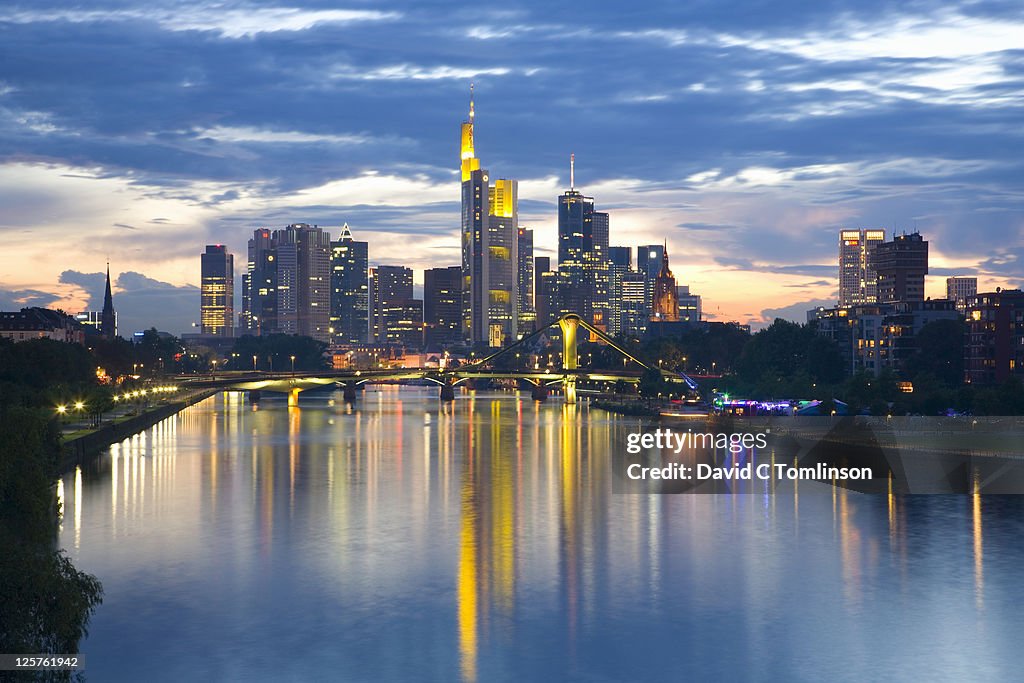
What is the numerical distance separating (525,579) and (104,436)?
163 feet

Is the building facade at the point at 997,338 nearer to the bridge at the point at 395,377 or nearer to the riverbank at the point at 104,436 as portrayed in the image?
the bridge at the point at 395,377

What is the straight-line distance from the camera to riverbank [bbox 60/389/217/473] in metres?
65.2

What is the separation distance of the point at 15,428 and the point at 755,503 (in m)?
29.2

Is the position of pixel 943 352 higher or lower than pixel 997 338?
lower

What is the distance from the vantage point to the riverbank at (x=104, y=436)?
65.2 meters

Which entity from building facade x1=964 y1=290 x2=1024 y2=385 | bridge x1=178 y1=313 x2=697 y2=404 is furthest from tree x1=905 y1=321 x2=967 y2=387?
bridge x1=178 y1=313 x2=697 y2=404

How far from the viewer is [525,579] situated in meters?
37.4

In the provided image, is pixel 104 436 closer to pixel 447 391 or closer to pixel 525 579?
pixel 525 579

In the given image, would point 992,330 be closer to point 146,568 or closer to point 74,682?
point 146,568

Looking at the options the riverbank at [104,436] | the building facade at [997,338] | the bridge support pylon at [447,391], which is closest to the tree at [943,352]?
the building facade at [997,338]

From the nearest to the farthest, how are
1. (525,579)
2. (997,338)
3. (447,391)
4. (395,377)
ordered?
(525,579) → (997,338) → (395,377) → (447,391)

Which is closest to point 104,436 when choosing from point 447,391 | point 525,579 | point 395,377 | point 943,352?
point 525,579

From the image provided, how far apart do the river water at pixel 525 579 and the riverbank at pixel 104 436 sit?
2.06 metres

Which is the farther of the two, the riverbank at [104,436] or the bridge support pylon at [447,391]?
the bridge support pylon at [447,391]
